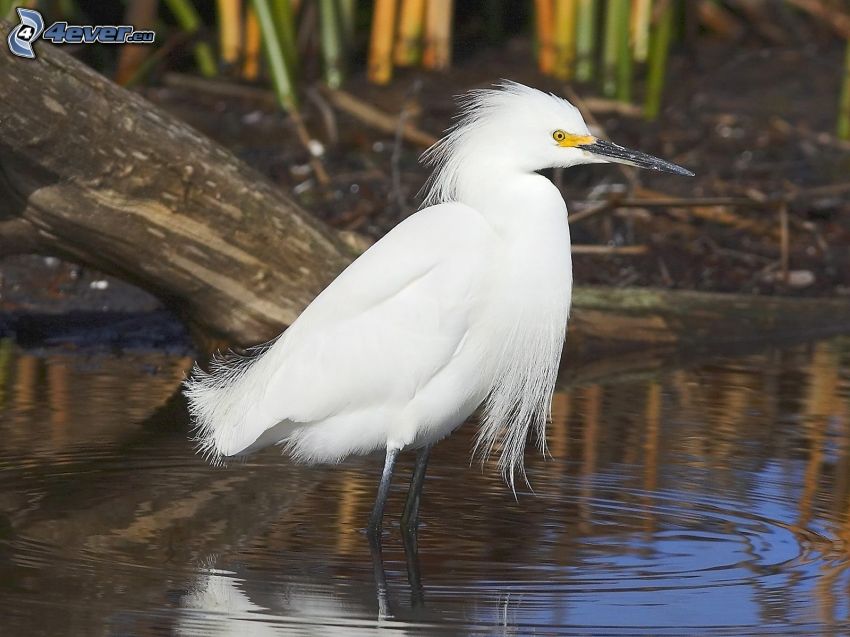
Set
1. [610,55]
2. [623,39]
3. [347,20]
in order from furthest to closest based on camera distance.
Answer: [347,20], [610,55], [623,39]

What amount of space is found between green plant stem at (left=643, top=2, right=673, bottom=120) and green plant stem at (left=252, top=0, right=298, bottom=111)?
272cm

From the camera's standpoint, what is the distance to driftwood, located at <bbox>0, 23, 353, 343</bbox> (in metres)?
6.02

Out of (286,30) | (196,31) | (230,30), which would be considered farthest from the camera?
(230,30)

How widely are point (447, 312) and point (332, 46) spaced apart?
26.2 feet

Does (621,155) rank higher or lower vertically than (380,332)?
higher

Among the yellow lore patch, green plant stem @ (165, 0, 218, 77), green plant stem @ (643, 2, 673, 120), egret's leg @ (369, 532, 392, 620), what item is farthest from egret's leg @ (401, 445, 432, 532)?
green plant stem @ (165, 0, 218, 77)

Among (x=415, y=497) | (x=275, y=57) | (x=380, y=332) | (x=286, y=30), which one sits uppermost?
(x=286, y=30)

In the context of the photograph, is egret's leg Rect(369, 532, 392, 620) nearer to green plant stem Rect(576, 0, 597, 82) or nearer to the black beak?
the black beak

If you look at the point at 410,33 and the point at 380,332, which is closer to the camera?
the point at 380,332

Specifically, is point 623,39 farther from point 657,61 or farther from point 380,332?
point 380,332

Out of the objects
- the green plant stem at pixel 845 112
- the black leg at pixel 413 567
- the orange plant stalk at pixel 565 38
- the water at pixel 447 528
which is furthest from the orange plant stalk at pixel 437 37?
the black leg at pixel 413 567

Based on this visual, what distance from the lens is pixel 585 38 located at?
12.2 meters

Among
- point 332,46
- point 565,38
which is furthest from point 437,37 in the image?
point 565,38

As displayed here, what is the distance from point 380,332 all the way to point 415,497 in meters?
0.57
